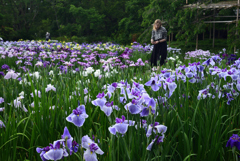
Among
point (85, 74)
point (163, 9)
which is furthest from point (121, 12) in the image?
point (85, 74)

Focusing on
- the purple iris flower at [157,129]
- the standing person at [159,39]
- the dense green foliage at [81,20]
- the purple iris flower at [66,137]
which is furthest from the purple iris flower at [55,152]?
the dense green foliage at [81,20]

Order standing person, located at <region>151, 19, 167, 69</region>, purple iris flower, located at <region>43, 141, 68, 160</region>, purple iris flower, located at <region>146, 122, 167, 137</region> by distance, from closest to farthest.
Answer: purple iris flower, located at <region>43, 141, 68, 160</region>, purple iris flower, located at <region>146, 122, 167, 137</region>, standing person, located at <region>151, 19, 167, 69</region>

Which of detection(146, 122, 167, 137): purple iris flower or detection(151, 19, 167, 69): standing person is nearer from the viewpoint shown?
detection(146, 122, 167, 137): purple iris flower

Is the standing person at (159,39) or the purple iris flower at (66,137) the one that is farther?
the standing person at (159,39)

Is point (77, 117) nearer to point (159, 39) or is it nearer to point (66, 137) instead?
point (66, 137)

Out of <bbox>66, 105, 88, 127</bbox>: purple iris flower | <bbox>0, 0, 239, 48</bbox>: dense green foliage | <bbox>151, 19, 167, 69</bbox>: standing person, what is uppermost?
<bbox>0, 0, 239, 48</bbox>: dense green foliage

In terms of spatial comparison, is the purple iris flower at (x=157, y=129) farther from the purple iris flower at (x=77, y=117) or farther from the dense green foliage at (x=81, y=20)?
the dense green foliage at (x=81, y=20)

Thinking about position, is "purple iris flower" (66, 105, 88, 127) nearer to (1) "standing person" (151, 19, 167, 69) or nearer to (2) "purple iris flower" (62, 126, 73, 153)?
(2) "purple iris flower" (62, 126, 73, 153)

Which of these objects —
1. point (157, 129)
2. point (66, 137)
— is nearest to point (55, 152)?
point (66, 137)

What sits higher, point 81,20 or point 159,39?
point 81,20

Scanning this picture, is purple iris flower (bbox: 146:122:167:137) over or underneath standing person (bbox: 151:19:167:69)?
underneath

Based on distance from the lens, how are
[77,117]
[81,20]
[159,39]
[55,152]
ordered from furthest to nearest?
[81,20], [159,39], [77,117], [55,152]

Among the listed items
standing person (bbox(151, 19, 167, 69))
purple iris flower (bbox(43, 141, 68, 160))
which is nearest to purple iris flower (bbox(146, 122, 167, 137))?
purple iris flower (bbox(43, 141, 68, 160))

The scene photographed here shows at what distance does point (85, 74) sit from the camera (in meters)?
3.28
